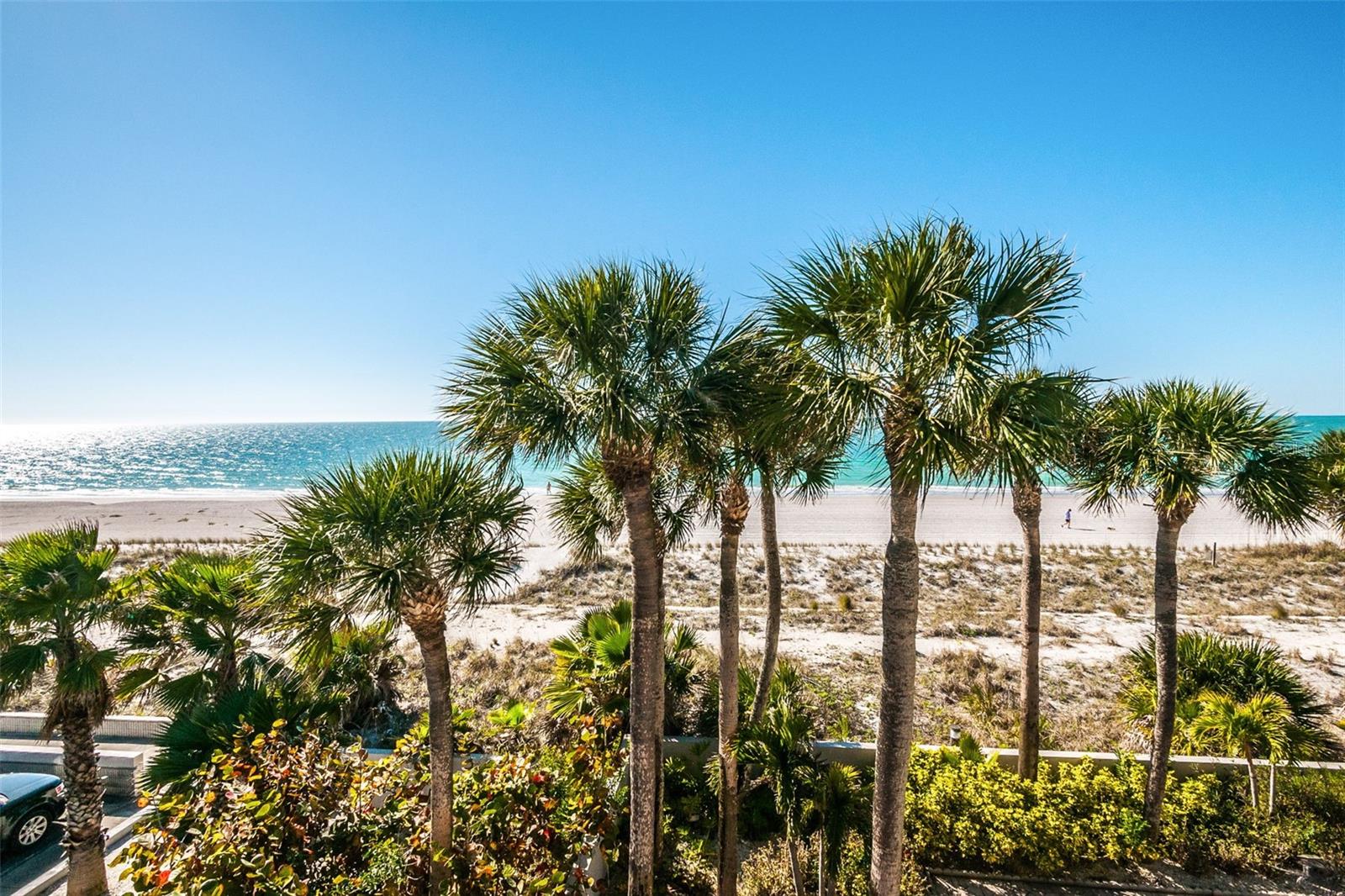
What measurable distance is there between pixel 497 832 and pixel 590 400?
14.8 feet

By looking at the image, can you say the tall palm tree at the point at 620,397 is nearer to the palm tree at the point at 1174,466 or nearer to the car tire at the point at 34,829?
the palm tree at the point at 1174,466

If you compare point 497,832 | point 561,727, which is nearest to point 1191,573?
point 561,727

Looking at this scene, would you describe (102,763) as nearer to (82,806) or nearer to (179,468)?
(82,806)

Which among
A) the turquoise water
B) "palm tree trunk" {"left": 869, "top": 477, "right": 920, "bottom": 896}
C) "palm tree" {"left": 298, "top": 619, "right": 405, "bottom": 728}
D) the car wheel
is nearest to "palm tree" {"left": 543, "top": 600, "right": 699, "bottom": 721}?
"palm tree" {"left": 298, "top": 619, "right": 405, "bottom": 728}

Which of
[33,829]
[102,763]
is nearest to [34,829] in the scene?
[33,829]

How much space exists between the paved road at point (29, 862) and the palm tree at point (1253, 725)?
14.5 m

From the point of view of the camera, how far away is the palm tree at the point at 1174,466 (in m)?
6.13

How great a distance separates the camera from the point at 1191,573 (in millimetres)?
22016

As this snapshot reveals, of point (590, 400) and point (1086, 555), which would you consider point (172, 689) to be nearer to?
point (590, 400)

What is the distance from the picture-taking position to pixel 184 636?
724 centimetres

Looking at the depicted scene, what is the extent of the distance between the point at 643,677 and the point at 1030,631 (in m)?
5.23

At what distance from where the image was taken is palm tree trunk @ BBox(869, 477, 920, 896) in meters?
4.76

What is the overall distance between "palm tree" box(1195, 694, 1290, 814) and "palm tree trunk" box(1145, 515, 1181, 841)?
73 centimetres

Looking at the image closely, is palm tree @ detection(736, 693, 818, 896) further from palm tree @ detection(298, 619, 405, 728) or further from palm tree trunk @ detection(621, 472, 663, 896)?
palm tree @ detection(298, 619, 405, 728)
